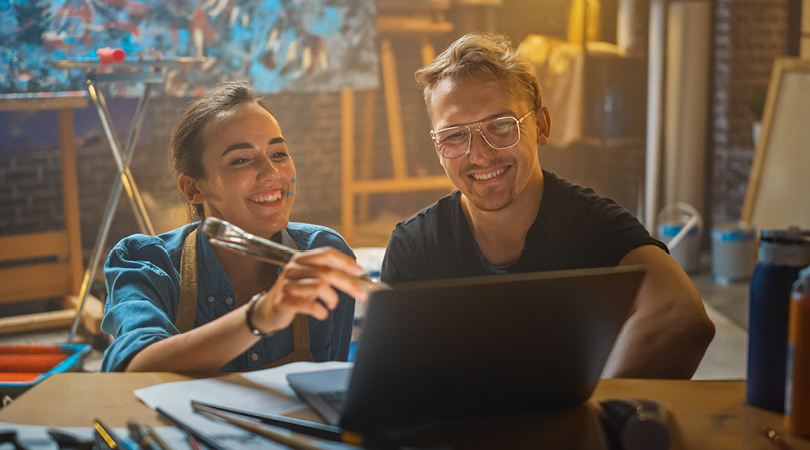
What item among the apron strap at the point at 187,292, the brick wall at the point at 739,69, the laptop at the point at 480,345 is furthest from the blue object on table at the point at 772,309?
the brick wall at the point at 739,69

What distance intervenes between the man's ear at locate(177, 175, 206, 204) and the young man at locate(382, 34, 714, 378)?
411 millimetres

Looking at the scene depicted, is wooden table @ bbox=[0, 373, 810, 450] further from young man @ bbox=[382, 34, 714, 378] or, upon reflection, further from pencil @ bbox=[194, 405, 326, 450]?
young man @ bbox=[382, 34, 714, 378]

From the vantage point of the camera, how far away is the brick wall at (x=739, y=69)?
13.5 ft

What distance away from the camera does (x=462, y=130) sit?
55.5 inches

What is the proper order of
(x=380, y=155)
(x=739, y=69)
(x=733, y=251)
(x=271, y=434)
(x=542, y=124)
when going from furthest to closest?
(x=380, y=155)
(x=739, y=69)
(x=733, y=251)
(x=542, y=124)
(x=271, y=434)

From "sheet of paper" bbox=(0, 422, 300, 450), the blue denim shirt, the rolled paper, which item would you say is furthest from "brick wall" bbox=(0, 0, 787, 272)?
"sheet of paper" bbox=(0, 422, 300, 450)

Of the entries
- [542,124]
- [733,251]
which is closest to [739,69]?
[733,251]

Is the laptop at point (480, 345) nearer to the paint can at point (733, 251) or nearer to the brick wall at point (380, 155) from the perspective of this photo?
the brick wall at point (380, 155)

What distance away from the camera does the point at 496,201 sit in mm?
1446

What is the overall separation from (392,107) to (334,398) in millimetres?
3115

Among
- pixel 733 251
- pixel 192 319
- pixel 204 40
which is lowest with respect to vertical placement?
pixel 733 251

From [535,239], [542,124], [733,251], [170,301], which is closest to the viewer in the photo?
[170,301]

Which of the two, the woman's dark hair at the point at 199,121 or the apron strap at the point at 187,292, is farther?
the woman's dark hair at the point at 199,121

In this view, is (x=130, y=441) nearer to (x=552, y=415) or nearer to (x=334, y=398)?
(x=334, y=398)
